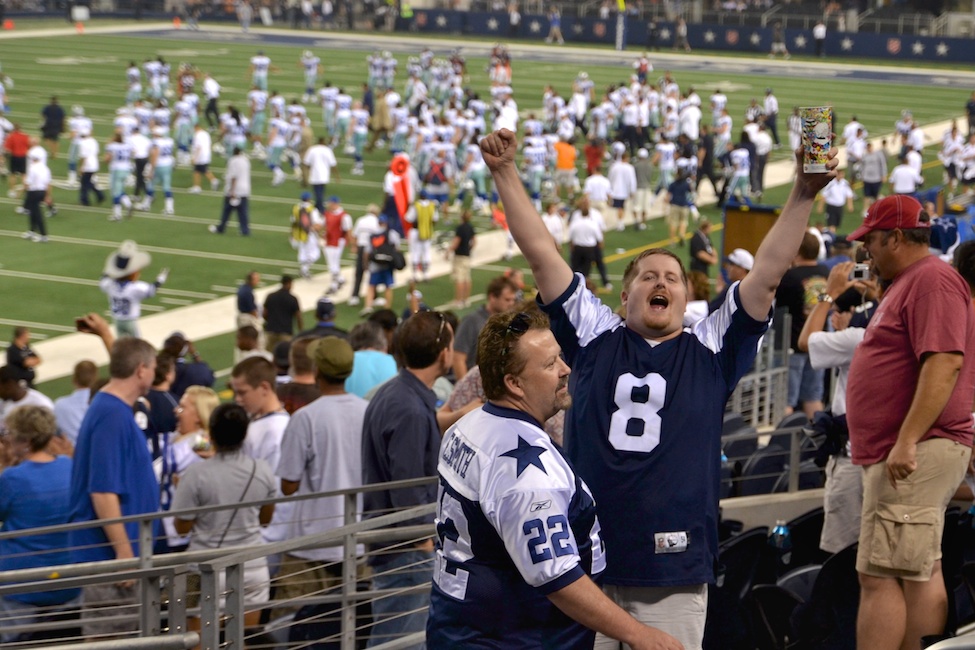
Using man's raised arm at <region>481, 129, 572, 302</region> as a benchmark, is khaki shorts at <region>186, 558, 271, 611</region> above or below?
below

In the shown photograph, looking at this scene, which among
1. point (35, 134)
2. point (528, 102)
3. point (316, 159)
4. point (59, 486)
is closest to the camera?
point (59, 486)

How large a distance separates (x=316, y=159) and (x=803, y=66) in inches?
1176

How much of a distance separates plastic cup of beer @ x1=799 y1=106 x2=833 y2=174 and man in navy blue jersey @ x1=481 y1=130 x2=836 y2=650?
0.13 feet

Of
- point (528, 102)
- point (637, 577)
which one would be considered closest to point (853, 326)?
point (637, 577)

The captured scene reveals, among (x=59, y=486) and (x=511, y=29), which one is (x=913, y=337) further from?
(x=511, y=29)

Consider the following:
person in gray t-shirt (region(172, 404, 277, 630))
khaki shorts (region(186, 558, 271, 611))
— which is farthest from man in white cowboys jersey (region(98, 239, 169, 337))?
khaki shorts (region(186, 558, 271, 611))

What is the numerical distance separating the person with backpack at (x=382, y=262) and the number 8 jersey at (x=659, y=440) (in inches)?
557

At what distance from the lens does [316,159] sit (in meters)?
24.7

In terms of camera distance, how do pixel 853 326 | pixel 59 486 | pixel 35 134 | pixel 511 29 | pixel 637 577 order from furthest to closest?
pixel 511 29 → pixel 35 134 → pixel 59 486 → pixel 853 326 → pixel 637 577

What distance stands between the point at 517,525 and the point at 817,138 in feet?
4.79

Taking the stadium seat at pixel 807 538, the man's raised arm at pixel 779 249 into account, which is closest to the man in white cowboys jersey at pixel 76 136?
the stadium seat at pixel 807 538

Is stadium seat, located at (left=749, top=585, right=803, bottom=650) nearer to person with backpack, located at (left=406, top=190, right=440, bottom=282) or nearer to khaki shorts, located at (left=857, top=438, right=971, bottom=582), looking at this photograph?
khaki shorts, located at (left=857, top=438, right=971, bottom=582)

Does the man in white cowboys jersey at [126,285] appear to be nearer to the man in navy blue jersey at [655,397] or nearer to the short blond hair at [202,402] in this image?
the short blond hair at [202,402]

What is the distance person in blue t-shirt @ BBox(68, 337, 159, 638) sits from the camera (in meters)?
5.82
